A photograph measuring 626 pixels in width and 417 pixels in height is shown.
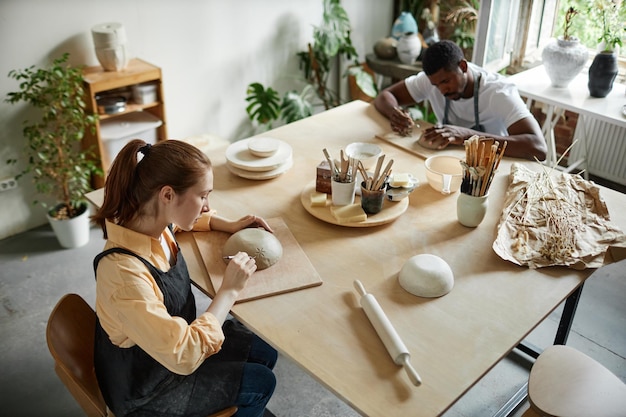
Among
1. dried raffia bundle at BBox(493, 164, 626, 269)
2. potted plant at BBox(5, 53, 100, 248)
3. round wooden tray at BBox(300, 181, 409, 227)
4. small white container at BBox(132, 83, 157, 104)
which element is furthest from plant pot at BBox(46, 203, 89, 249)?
dried raffia bundle at BBox(493, 164, 626, 269)

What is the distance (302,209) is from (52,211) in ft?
6.48

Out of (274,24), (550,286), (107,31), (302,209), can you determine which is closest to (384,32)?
(274,24)

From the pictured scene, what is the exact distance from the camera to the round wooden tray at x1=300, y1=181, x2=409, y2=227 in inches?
76.4

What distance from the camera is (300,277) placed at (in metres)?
1.70

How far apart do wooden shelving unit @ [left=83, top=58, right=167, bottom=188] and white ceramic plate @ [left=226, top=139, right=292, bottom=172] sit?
1.20 metres

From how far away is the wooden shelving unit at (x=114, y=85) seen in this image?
126 inches

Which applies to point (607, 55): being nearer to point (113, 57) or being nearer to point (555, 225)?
point (555, 225)

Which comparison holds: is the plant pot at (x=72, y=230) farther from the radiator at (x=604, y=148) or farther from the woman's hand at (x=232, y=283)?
the radiator at (x=604, y=148)

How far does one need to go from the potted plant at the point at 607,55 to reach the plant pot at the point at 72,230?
300cm

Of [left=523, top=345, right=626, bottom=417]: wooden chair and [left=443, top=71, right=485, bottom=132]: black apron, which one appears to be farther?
[left=443, top=71, right=485, bottom=132]: black apron

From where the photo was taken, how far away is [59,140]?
3.14 meters

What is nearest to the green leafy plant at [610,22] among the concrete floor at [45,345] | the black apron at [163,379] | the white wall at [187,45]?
the concrete floor at [45,345]

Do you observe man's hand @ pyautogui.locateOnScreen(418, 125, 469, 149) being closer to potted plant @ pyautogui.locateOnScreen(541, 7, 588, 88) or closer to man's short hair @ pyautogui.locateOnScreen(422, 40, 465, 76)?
man's short hair @ pyautogui.locateOnScreen(422, 40, 465, 76)

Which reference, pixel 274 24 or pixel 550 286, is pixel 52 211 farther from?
pixel 550 286
